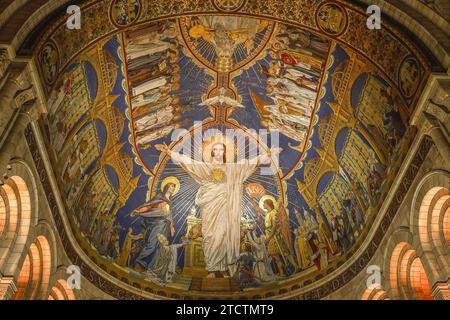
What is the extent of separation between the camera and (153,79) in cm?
1334

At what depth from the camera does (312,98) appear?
44.7 ft

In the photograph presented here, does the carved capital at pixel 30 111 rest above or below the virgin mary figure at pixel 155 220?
below

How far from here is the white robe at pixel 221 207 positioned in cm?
1622

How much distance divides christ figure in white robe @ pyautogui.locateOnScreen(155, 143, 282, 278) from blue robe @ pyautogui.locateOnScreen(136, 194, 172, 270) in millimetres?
1140

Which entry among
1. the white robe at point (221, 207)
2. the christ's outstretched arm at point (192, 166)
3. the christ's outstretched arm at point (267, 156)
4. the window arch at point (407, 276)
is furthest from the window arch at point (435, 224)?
the christ's outstretched arm at point (192, 166)

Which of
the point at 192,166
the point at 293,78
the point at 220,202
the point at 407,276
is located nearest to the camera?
the point at 407,276

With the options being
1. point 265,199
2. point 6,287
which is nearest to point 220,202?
point 265,199

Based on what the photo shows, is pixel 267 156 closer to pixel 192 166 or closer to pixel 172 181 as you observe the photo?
pixel 192 166

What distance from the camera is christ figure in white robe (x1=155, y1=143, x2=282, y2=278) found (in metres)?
16.2

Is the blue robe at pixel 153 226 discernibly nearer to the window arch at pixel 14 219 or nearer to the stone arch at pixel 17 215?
the stone arch at pixel 17 215

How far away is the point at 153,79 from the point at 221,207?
509 cm
